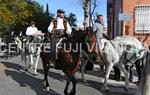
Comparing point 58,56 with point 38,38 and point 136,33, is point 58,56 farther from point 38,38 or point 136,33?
point 136,33

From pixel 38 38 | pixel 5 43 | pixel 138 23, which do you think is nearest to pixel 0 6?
pixel 5 43

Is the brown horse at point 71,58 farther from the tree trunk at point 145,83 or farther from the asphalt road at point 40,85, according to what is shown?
the tree trunk at point 145,83

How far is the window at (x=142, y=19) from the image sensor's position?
81.3ft

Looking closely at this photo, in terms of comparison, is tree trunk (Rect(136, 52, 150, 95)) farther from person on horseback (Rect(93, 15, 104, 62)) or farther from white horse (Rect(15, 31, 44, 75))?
white horse (Rect(15, 31, 44, 75))

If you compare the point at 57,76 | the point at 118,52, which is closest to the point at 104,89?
the point at 118,52

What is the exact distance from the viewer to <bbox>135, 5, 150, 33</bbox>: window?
2478cm

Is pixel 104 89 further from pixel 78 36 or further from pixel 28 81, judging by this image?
pixel 28 81

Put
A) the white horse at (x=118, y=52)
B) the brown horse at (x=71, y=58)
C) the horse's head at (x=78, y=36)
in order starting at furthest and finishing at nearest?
the white horse at (x=118, y=52) < the horse's head at (x=78, y=36) < the brown horse at (x=71, y=58)

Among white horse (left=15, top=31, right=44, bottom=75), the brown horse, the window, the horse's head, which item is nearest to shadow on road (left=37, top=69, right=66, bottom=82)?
white horse (left=15, top=31, right=44, bottom=75)

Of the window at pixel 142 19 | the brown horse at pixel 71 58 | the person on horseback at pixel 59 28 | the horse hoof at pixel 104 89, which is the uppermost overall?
the window at pixel 142 19

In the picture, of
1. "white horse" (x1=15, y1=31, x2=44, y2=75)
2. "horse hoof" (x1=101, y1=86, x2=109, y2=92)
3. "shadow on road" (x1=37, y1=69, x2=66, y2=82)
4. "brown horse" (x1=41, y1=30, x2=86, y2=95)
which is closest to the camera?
"brown horse" (x1=41, y1=30, x2=86, y2=95)

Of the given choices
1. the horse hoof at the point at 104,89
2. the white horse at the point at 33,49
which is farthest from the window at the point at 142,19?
the horse hoof at the point at 104,89

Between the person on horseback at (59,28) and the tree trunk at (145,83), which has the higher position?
the person on horseback at (59,28)

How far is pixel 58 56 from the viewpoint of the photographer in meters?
13.0
